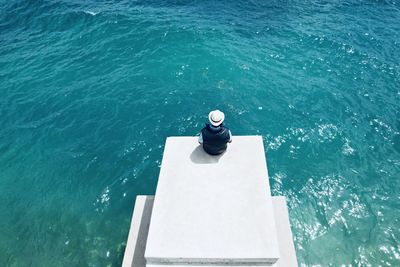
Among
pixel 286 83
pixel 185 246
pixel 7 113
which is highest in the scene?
pixel 185 246

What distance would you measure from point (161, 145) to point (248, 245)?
11.2m

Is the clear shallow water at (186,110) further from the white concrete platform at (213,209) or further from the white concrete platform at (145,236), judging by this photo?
the white concrete platform at (213,209)

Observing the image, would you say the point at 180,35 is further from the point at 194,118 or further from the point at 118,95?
the point at 194,118

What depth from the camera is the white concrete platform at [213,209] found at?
1047cm

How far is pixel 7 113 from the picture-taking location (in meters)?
23.1

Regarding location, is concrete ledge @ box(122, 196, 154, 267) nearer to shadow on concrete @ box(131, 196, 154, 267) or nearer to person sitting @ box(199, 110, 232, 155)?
shadow on concrete @ box(131, 196, 154, 267)

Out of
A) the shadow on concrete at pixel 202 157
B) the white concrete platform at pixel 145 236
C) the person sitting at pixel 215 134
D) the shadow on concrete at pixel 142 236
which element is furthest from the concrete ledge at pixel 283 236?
the shadow on concrete at pixel 142 236

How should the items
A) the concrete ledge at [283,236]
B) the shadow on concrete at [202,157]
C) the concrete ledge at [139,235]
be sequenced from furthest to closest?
the shadow on concrete at [202,157], the concrete ledge at [139,235], the concrete ledge at [283,236]

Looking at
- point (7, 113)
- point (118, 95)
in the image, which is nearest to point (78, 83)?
point (118, 95)

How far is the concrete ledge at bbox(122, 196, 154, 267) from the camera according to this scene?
12.6 meters

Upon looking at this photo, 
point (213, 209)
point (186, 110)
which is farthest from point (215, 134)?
point (186, 110)

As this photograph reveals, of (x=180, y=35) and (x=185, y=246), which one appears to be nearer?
(x=185, y=246)

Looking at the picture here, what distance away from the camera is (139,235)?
13.3 m

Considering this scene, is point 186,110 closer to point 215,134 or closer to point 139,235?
point 215,134
